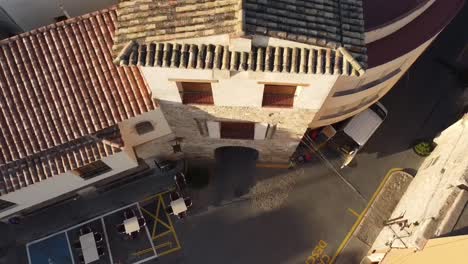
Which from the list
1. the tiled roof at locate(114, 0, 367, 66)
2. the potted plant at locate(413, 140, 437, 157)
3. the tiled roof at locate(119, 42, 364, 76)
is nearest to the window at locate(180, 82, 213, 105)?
the tiled roof at locate(119, 42, 364, 76)

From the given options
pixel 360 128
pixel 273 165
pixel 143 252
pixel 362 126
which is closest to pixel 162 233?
pixel 143 252

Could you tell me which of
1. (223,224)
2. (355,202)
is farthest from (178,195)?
(355,202)

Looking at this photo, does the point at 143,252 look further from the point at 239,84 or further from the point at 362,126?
the point at 362,126

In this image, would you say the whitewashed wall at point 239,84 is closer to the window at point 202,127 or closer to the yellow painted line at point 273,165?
the window at point 202,127

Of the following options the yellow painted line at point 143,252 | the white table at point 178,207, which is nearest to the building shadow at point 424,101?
the white table at point 178,207

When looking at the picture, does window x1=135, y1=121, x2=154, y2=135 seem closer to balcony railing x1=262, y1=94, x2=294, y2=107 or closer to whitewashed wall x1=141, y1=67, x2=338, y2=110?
whitewashed wall x1=141, y1=67, x2=338, y2=110
